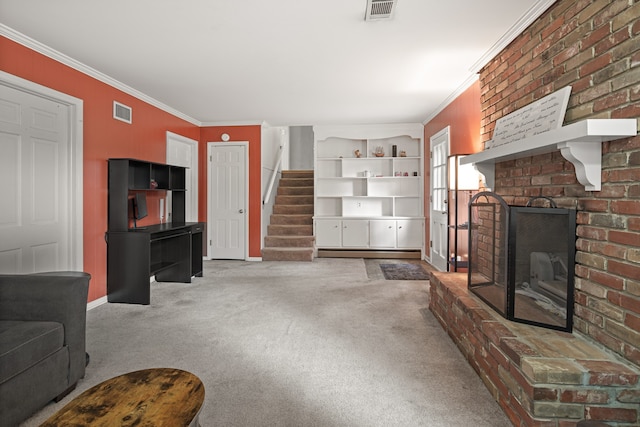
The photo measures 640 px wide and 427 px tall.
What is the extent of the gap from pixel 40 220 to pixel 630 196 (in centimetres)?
418

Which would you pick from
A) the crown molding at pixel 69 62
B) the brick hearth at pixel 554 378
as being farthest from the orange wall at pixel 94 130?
the brick hearth at pixel 554 378

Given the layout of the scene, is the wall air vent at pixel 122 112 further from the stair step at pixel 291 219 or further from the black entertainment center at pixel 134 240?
the stair step at pixel 291 219

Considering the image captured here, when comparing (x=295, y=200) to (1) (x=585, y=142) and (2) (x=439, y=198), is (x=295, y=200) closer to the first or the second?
(2) (x=439, y=198)

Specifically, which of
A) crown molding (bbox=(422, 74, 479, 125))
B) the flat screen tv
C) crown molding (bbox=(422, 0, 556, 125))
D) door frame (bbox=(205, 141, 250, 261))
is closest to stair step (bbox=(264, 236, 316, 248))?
door frame (bbox=(205, 141, 250, 261))

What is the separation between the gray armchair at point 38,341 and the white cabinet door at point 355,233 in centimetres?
475

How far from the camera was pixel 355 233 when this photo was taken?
6453mm

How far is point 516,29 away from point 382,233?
4.14 meters

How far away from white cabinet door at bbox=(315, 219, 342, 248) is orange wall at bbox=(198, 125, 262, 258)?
111 cm

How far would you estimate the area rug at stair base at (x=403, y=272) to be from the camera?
4.88 metres

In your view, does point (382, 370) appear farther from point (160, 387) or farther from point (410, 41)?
point (410, 41)

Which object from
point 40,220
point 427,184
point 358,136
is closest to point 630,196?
point 40,220

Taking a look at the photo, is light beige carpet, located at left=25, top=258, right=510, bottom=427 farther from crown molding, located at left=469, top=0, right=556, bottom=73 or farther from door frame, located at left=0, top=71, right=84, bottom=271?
crown molding, located at left=469, top=0, right=556, bottom=73

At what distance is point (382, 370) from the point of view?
88.5 inches

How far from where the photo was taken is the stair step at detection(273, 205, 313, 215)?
7141 millimetres
